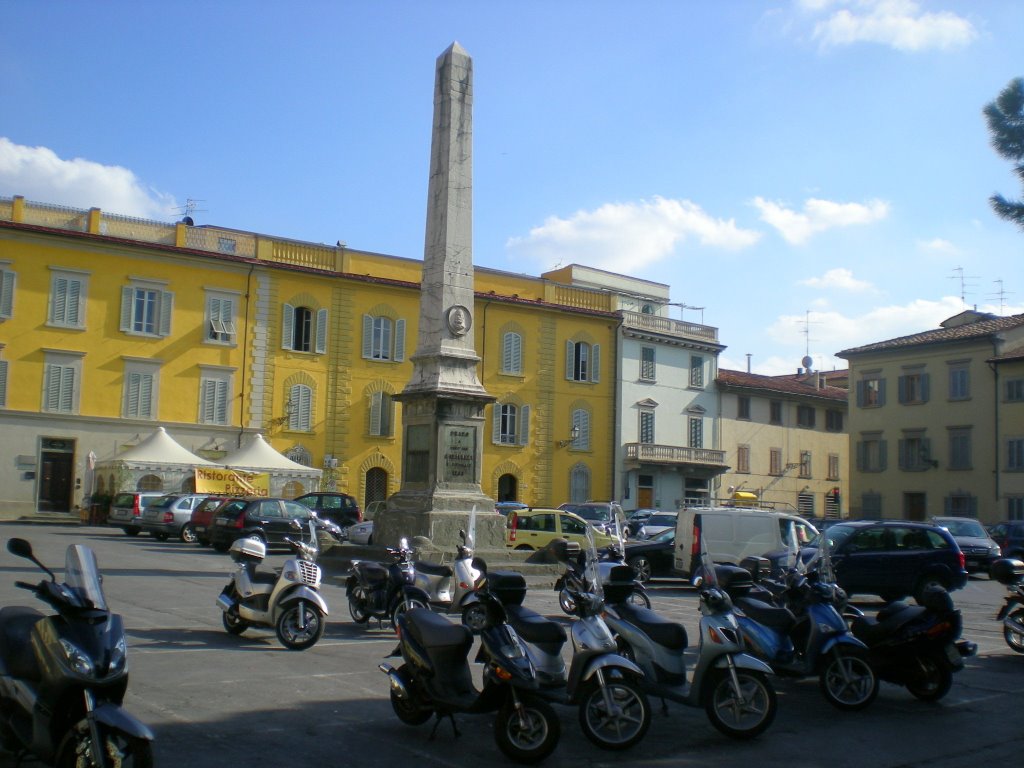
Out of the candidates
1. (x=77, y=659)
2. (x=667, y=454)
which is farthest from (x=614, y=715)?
(x=667, y=454)

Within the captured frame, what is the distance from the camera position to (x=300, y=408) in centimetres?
4109

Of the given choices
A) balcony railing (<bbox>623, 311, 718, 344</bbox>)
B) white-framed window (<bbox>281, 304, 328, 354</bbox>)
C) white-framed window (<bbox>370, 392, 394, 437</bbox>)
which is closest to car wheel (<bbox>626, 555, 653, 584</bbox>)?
white-framed window (<bbox>370, 392, 394, 437</bbox>)

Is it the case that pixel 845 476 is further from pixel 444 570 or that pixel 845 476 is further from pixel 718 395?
pixel 444 570

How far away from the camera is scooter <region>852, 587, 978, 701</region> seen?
889 centimetres

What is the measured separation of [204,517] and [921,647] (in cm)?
2072

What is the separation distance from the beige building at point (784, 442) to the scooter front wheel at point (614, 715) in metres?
44.9

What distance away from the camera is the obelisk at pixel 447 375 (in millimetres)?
17828

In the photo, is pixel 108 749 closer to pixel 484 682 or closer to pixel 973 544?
pixel 484 682

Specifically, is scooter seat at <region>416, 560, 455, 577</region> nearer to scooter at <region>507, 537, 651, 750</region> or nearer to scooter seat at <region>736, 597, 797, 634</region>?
scooter seat at <region>736, 597, 797, 634</region>

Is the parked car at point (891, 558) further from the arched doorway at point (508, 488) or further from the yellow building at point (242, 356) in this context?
the arched doorway at point (508, 488)

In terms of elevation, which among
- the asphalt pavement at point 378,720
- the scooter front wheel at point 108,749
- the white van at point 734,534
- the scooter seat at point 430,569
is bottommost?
the asphalt pavement at point 378,720

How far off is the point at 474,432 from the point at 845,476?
Answer: 43.9 meters

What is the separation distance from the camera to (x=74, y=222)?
37656 millimetres

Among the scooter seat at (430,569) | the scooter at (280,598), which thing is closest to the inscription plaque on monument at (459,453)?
the scooter seat at (430,569)
